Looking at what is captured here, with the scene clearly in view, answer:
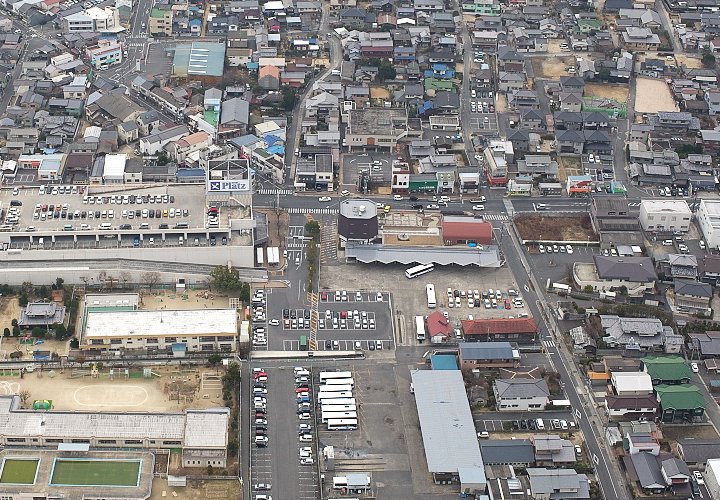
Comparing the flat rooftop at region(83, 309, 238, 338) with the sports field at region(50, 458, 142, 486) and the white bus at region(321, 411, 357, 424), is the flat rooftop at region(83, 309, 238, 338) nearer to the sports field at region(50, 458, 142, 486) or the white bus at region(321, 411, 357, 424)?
the white bus at region(321, 411, 357, 424)

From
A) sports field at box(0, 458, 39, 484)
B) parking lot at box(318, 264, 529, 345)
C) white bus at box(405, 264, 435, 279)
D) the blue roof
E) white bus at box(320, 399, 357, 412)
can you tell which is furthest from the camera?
white bus at box(405, 264, 435, 279)

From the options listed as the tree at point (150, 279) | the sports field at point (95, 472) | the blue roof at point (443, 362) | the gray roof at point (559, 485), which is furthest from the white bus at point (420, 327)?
the sports field at point (95, 472)

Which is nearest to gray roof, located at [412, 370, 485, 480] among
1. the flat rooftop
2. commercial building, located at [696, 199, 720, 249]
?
the flat rooftop

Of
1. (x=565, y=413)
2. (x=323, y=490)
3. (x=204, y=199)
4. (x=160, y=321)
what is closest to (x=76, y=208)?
(x=204, y=199)

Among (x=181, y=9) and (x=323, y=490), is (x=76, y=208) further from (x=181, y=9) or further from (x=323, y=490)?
(x=181, y=9)

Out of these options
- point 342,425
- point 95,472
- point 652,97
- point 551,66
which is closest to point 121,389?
point 95,472

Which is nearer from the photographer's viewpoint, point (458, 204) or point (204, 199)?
point (204, 199)
